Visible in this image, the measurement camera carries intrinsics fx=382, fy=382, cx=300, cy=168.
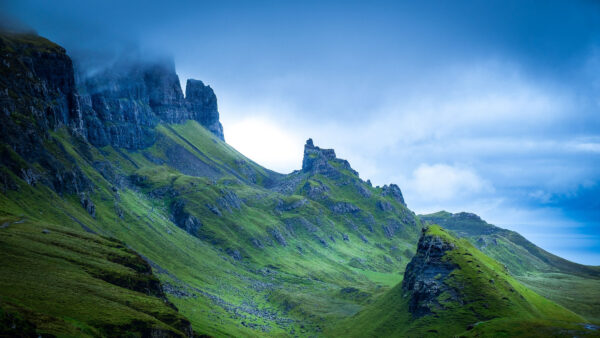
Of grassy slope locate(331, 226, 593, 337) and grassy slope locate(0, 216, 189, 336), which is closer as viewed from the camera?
grassy slope locate(0, 216, 189, 336)

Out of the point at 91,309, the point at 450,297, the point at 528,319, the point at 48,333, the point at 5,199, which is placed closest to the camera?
the point at 48,333

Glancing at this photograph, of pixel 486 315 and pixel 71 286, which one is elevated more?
pixel 486 315

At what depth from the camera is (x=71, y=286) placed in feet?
355

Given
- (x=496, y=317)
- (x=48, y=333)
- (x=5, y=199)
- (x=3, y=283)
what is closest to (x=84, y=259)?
(x=3, y=283)

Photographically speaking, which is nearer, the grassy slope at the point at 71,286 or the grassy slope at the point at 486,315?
the grassy slope at the point at 71,286

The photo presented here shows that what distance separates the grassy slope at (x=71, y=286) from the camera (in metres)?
87.2

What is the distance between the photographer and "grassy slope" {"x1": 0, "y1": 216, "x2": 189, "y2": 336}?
8724 cm

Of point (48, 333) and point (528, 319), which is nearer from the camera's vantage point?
point (48, 333)

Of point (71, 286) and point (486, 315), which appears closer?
point (71, 286)

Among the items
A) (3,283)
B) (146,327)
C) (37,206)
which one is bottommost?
(146,327)

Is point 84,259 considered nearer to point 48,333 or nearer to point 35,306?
point 35,306

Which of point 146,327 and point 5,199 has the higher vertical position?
point 5,199

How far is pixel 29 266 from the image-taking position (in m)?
112

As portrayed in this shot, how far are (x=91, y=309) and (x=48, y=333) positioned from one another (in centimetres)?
2274
